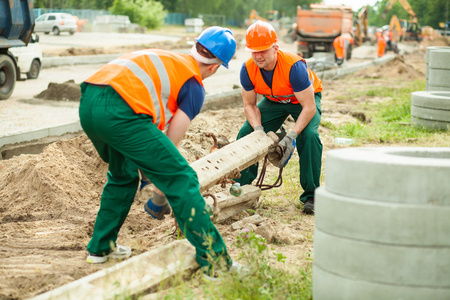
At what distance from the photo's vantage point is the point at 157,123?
3943mm

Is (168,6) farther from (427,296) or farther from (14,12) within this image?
(427,296)

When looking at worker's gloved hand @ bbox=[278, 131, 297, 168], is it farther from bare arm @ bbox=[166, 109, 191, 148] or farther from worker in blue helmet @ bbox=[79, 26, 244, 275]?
bare arm @ bbox=[166, 109, 191, 148]

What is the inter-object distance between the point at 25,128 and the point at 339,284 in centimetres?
743

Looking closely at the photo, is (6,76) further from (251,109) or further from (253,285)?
(253,285)

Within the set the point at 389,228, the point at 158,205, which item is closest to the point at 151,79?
the point at 158,205

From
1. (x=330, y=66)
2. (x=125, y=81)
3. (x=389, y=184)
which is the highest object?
(x=125, y=81)

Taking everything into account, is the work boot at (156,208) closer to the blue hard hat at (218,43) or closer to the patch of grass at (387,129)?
the blue hard hat at (218,43)

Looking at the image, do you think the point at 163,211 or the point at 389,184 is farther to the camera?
the point at 163,211

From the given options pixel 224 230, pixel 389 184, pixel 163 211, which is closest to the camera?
pixel 389 184

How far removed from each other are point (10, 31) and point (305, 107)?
369 inches

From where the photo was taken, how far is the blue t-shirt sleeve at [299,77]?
5559mm

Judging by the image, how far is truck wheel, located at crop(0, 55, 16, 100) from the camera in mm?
12938

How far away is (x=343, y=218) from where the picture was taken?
3113 mm

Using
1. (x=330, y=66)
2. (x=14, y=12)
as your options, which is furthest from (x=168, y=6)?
(x=14, y=12)
